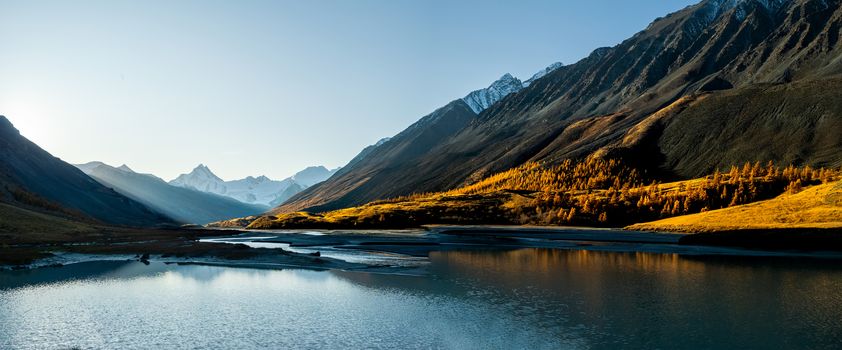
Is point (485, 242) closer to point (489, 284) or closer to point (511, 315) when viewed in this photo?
point (489, 284)

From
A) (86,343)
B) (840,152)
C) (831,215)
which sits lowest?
(86,343)

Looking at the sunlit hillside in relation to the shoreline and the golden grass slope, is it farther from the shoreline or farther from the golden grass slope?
the shoreline

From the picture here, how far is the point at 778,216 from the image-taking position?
12325 centimetres

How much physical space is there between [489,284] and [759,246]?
73474mm

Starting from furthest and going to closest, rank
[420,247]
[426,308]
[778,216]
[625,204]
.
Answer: [625,204], [778,216], [420,247], [426,308]

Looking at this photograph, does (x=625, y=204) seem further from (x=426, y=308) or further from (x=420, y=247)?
(x=426, y=308)

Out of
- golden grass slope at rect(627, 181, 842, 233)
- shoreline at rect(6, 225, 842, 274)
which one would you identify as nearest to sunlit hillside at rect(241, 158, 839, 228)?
golden grass slope at rect(627, 181, 842, 233)

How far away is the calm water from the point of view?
37.5m

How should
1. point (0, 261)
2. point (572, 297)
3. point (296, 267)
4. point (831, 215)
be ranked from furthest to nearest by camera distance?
point (831, 215) < point (296, 267) < point (0, 261) < point (572, 297)

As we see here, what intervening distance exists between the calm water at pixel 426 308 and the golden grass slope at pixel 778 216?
46.0 metres

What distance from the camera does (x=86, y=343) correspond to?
36.0 meters

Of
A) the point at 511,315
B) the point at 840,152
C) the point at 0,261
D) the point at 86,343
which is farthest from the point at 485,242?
the point at 840,152

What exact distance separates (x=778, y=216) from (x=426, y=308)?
366ft

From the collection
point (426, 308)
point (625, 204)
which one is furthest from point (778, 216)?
point (426, 308)
